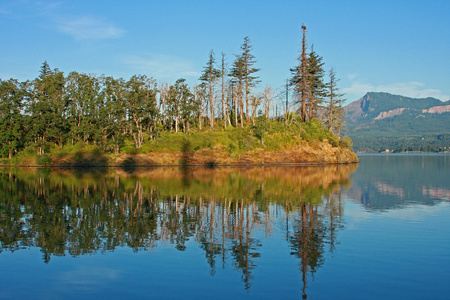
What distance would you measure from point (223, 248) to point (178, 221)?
189 inches

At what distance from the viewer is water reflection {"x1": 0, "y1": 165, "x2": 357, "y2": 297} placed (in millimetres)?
13062

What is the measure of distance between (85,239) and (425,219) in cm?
1575

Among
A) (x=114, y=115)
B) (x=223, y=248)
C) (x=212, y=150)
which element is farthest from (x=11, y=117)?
(x=223, y=248)

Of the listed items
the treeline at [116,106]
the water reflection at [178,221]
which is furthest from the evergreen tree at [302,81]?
the water reflection at [178,221]

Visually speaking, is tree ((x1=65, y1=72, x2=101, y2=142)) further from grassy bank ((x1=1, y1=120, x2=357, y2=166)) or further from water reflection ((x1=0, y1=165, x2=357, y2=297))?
water reflection ((x1=0, y1=165, x2=357, y2=297))

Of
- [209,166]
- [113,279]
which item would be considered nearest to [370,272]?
[113,279]

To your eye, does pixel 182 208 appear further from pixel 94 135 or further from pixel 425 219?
pixel 94 135

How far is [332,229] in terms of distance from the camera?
16031 mm

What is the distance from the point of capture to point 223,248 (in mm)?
13102

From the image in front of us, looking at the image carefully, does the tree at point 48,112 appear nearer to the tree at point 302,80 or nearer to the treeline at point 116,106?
the treeline at point 116,106

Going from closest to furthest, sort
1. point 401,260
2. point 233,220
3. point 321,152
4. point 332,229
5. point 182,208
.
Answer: point 401,260
point 332,229
point 233,220
point 182,208
point 321,152

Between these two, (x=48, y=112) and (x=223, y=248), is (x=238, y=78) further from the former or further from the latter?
(x=223, y=248)

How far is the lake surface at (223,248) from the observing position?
9688 mm

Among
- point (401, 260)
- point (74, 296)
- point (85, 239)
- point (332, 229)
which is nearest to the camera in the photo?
point (74, 296)
